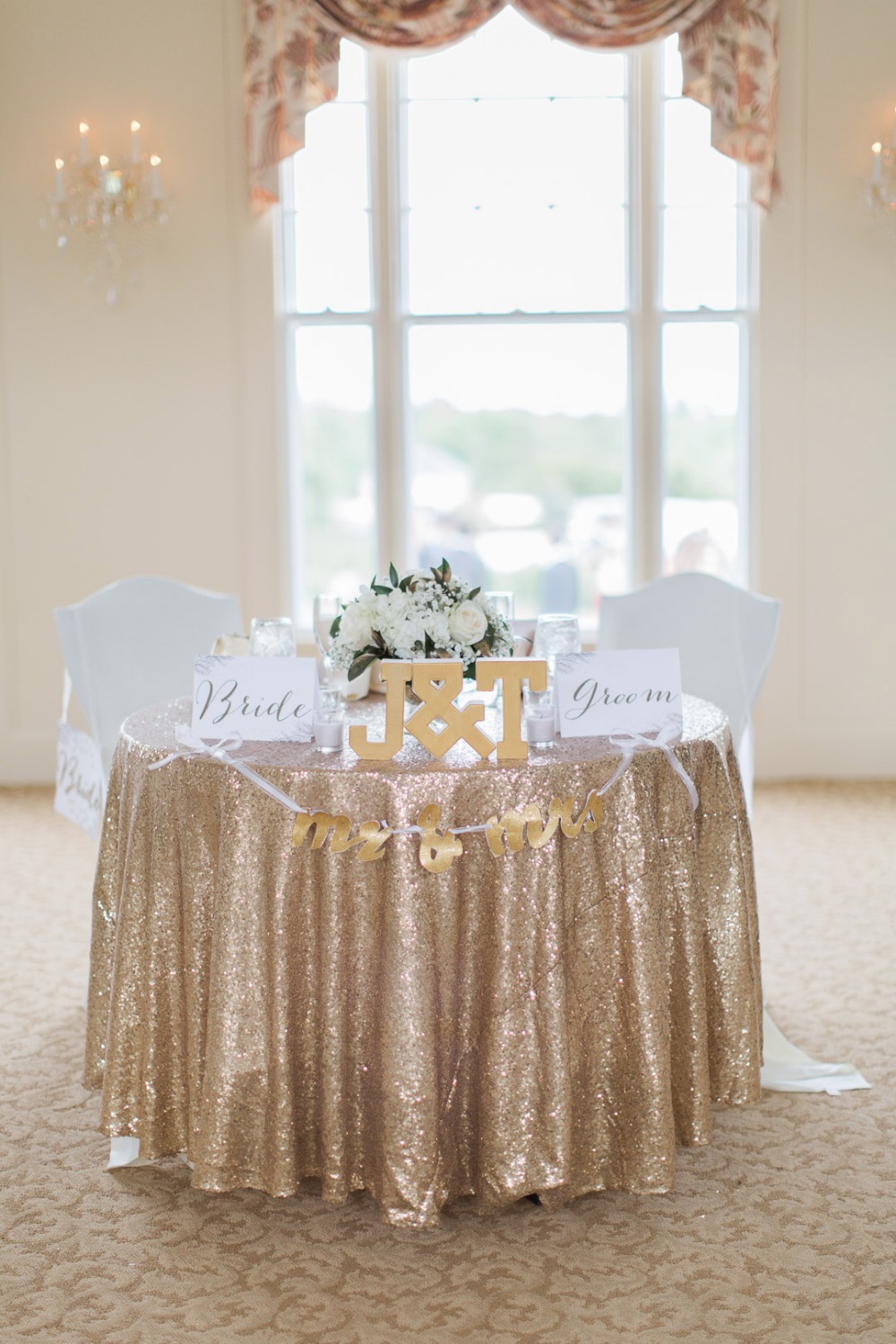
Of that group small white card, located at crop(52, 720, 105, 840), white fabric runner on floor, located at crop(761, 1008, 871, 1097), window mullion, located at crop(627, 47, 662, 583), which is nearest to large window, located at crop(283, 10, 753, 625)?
window mullion, located at crop(627, 47, 662, 583)

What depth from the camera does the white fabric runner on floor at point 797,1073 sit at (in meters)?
2.77

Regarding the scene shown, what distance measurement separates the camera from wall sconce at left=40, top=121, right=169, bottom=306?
515 centimetres

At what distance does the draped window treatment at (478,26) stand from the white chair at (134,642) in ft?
7.37

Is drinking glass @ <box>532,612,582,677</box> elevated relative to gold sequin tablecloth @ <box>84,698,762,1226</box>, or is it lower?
elevated

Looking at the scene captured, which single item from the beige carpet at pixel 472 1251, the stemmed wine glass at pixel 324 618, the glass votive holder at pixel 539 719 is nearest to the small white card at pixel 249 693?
the stemmed wine glass at pixel 324 618

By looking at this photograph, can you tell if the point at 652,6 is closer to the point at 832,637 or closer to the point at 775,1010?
the point at 832,637

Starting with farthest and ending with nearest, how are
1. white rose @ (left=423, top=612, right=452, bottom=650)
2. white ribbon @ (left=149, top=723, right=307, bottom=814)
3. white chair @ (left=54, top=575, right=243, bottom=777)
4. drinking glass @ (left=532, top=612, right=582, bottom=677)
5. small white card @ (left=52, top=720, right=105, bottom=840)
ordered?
white chair @ (left=54, top=575, right=243, bottom=777) → small white card @ (left=52, top=720, right=105, bottom=840) → drinking glass @ (left=532, top=612, right=582, bottom=677) → white rose @ (left=423, top=612, right=452, bottom=650) → white ribbon @ (left=149, top=723, right=307, bottom=814)

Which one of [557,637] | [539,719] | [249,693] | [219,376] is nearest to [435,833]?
[539,719]

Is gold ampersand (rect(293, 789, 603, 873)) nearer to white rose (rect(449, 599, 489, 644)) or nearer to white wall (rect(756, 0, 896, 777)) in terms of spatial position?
white rose (rect(449, 599, 489, 644))

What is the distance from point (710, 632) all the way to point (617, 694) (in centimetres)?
128

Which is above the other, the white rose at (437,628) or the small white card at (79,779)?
the white rose at (437,628)

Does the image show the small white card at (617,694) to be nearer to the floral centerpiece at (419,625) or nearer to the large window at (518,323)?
the floral centerpiece at (419,625)

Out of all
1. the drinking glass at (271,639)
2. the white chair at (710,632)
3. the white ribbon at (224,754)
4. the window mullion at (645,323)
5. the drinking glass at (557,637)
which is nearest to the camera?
the white ribbon at (224,754)

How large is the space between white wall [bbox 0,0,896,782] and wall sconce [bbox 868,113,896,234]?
67 millimetres
